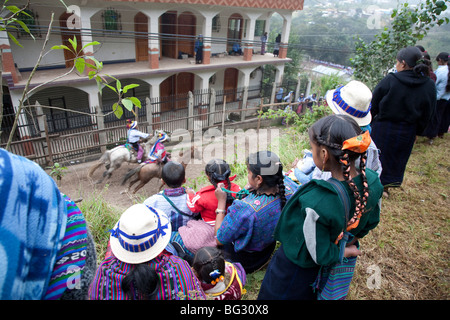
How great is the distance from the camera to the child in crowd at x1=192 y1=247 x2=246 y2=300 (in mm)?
1982

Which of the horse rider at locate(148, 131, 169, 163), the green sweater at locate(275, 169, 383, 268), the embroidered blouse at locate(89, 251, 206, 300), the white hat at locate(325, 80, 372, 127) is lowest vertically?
the horse rider at locate(148, 131, 169, 163)

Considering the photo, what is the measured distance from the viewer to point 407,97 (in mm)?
3061

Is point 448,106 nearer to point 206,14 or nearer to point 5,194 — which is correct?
point 5,194

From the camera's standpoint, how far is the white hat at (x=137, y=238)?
171 centimetres

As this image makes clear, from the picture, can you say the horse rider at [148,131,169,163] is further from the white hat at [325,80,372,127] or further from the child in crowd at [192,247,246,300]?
the white hat at [325,80,372,127]

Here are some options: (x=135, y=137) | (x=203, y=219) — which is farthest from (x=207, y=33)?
(x=203, y=219)

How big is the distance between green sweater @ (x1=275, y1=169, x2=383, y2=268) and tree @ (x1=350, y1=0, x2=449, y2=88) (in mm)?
5274

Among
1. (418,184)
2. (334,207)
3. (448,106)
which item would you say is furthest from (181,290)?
(448,106)

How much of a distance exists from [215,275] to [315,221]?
0.91m

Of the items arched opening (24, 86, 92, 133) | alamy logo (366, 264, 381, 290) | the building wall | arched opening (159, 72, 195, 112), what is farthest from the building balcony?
alamy logo (366, 264, 381, 290)

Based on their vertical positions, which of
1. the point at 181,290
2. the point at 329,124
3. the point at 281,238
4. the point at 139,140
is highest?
the point at 329,124

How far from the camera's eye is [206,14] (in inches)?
508

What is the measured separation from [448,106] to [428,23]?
61.2 inches

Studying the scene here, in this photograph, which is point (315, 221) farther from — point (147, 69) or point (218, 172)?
point (147, 69)
